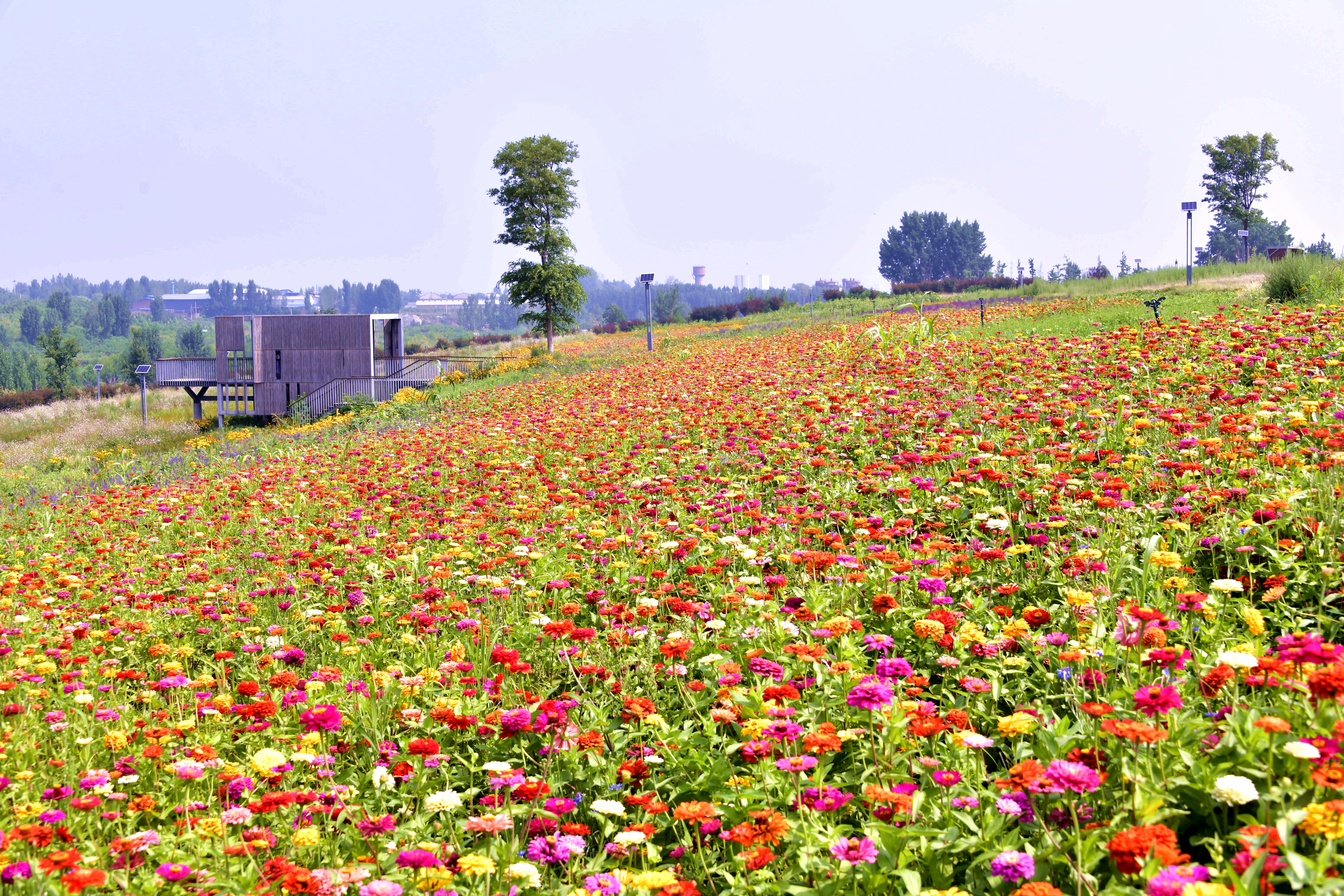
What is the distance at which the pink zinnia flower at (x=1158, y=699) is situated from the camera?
86.5 inches

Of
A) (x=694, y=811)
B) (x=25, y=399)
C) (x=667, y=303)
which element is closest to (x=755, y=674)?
(x=694, y=811)

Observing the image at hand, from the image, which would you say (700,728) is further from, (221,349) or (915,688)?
(221,349)

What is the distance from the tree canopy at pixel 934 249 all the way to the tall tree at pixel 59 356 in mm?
102197

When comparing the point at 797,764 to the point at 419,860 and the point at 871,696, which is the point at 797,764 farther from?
the point at 419,860

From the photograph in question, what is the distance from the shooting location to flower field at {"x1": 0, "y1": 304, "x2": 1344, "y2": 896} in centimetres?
235

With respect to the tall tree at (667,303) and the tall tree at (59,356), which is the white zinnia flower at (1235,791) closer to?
the tall tree at (667,303)

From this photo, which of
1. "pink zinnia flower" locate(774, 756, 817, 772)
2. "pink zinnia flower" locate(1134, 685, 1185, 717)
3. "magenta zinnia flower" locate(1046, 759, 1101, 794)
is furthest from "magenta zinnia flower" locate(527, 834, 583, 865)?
"pink zinnia flower" locate(1134, 685, 1185, 717)

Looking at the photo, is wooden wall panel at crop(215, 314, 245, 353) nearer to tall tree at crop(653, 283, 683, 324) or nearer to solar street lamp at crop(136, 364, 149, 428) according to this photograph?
solar street lamp at crop(136, 364, 149, 428)

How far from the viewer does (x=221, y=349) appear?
35188 millimetres

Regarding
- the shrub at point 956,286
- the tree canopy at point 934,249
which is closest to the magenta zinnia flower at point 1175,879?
the shrub at point 956,286

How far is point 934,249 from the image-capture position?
12681 cm

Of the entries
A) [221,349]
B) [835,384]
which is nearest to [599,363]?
[835,384]

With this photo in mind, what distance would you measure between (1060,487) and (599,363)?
69.6 ft

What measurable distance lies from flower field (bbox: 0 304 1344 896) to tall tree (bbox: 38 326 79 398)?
95701 millimetres
